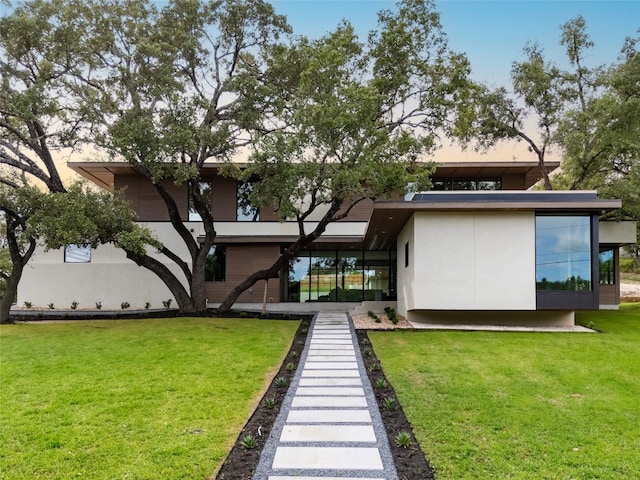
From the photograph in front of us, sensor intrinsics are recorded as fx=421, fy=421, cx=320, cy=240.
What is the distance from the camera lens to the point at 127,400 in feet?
18.4

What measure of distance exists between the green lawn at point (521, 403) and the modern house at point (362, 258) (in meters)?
2.30

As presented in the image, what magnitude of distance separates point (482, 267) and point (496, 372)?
5.08m

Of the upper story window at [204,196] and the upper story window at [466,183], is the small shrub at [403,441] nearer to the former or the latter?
the upper story window at [466,183]

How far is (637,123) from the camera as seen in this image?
16109 mm

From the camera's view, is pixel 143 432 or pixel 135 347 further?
pixel 135 347

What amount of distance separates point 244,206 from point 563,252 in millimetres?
12596

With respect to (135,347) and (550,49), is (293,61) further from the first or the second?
(550,49)

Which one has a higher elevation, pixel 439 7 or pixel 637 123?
pixel 439 7

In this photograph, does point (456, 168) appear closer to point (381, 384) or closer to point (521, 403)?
point (381, 384)

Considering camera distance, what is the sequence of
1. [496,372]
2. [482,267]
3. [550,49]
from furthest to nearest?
[550,49] → [482,267] → [496,372]

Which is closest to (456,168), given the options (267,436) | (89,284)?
(267,436)

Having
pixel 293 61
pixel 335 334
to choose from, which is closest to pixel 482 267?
pixel 335 334

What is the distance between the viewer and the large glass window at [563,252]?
11.4m

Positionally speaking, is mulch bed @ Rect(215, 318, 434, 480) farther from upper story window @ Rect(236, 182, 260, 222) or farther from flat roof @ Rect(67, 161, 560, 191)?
flat roof @ Rect(67, 161, 560, 191)
